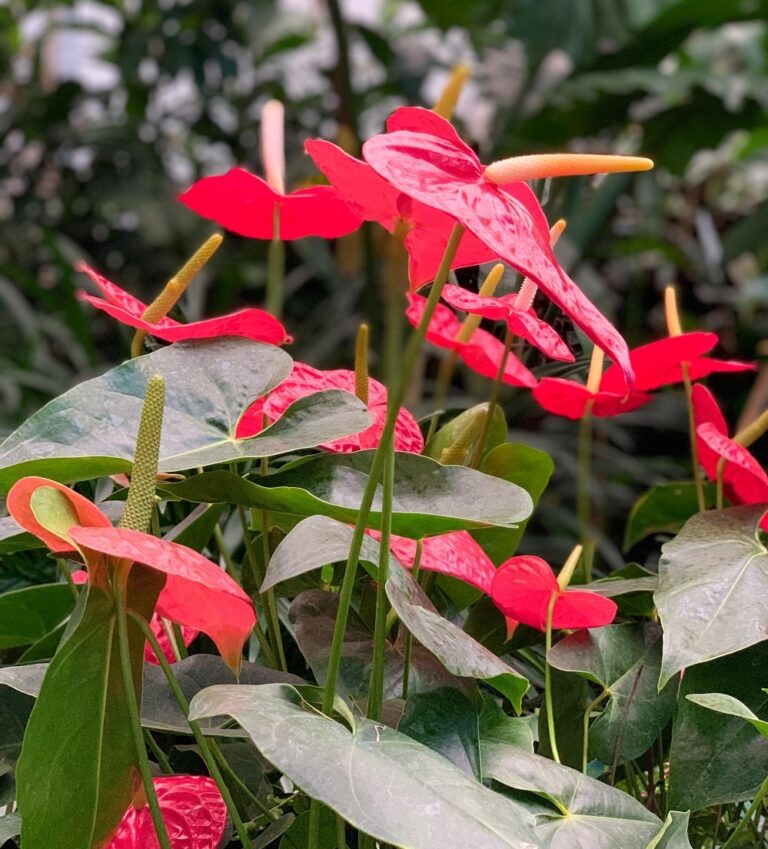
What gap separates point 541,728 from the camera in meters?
0.37

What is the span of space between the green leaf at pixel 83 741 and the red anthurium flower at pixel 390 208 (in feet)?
0.42

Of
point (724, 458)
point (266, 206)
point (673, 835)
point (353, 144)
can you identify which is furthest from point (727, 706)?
point (353, 144)

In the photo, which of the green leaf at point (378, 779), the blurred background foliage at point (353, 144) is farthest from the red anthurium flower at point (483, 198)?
the blurred background foliage at point (353, 144)

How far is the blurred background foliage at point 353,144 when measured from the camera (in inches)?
76.0

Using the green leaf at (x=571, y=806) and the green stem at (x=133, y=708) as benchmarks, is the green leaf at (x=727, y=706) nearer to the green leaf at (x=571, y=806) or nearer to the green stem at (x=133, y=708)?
the green leaf at (x=571, y=806)

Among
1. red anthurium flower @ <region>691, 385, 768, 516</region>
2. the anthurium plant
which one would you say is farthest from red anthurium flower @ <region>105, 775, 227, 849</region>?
red anthurium flower @ <region>691, 385, 768, 516</region>

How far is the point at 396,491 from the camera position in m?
0.31

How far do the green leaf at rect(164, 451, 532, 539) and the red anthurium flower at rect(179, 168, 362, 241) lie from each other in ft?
0.36

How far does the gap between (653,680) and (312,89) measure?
9.28 ft

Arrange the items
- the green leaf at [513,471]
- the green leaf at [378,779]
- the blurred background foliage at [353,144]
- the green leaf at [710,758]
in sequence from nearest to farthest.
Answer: the green leaf at [378,779], the green leaf at [710,758], the green leaf at [513,471], the blurred background foliage at [353,144]

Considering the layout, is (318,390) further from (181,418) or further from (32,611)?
(32,611)

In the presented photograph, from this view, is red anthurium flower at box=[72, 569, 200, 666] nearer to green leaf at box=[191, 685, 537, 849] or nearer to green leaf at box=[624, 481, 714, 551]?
green leaf at box=[191, 685, 537, 849]

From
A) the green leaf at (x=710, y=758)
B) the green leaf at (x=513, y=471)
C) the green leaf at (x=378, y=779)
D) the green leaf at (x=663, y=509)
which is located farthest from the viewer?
the green leaf at (x=663, y=509)

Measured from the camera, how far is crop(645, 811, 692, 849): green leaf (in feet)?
0.86
